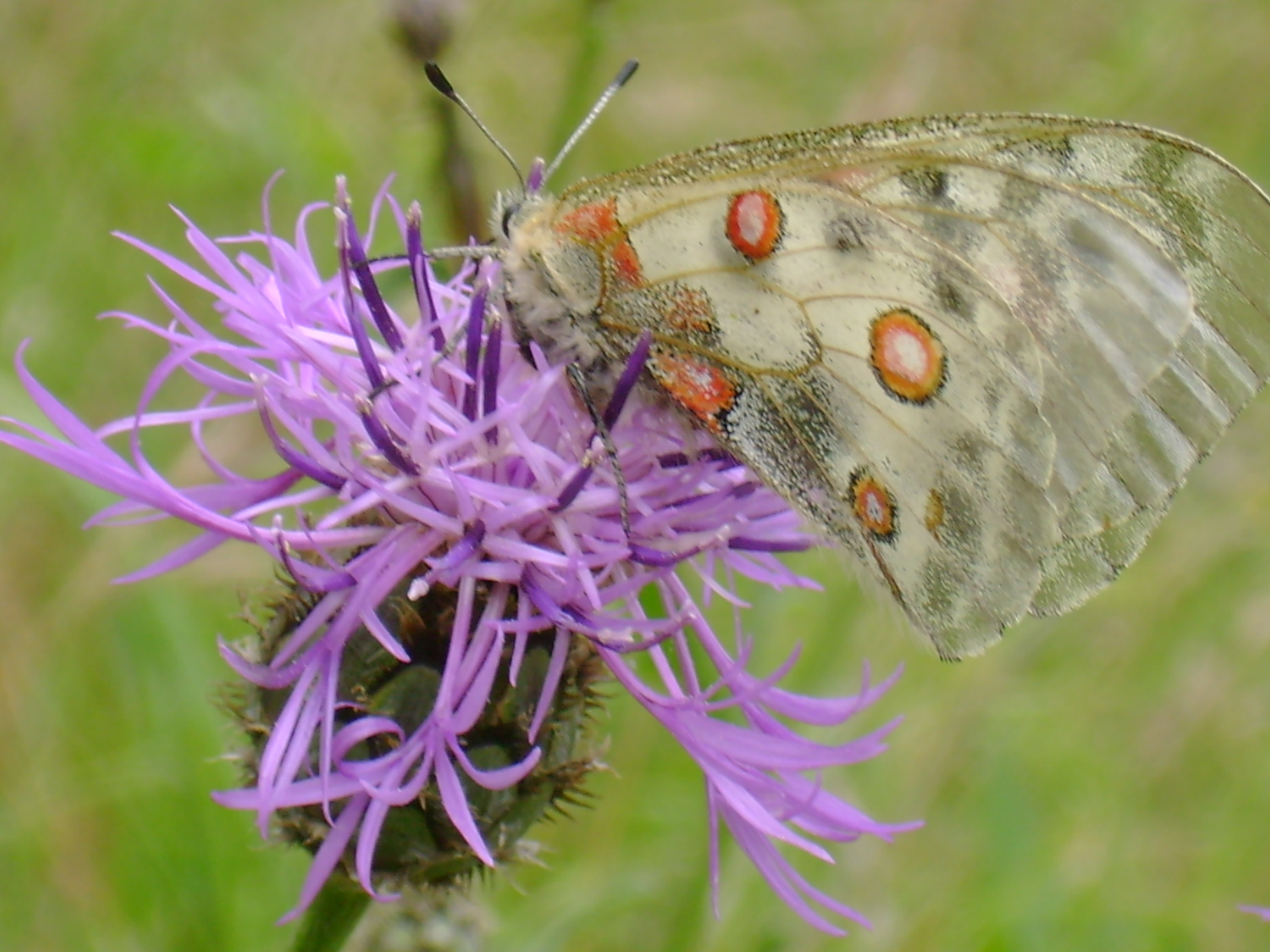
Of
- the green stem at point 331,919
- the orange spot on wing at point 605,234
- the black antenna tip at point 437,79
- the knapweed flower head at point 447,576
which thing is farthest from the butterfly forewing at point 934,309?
the green stem at point 331,919

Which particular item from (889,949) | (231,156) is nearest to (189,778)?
(889,949)

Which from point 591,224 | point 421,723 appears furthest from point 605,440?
point 421,723

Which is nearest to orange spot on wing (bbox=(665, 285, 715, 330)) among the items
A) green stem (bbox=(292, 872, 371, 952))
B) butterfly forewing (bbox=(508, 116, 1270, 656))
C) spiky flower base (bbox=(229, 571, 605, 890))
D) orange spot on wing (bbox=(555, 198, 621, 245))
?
butterfly forewing (bbox=(508, 116, 1270, 656))

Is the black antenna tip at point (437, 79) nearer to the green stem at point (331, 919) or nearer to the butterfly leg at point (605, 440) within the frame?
the butterfly leg at point (605, 440)

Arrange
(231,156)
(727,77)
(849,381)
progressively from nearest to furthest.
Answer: (849,381)
(231,156)
(727,77)

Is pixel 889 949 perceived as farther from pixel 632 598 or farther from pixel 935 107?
pixel 935 107

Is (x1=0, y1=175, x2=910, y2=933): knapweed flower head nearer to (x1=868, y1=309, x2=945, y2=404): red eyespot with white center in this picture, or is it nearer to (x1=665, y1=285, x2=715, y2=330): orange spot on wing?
→ (x1=665, y1=285, x2=715, y2=330): orange spot on wing
